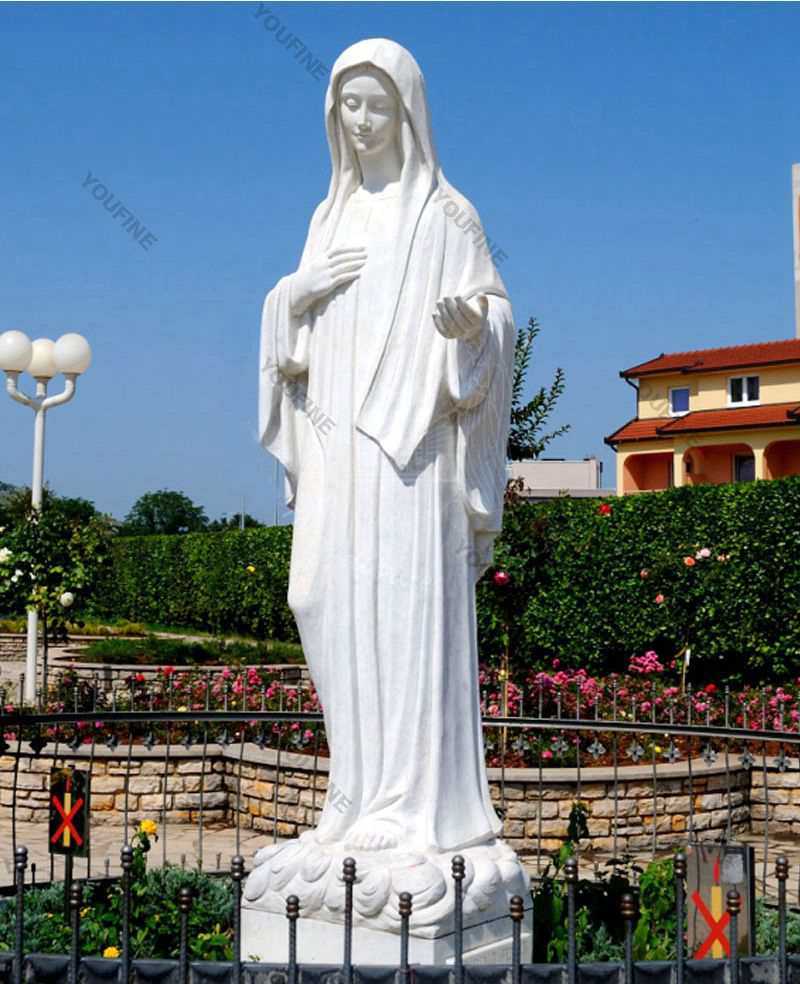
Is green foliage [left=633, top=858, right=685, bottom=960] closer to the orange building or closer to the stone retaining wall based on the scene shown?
the stone retaining wall

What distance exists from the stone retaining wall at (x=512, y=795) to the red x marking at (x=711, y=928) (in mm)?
4499

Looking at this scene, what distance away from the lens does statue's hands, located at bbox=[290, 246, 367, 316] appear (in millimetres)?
Result: 4223

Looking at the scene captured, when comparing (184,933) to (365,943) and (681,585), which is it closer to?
(365,943)

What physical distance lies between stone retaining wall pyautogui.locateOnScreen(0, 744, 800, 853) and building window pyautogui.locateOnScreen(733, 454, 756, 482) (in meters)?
26.5

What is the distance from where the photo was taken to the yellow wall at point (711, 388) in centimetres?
3366

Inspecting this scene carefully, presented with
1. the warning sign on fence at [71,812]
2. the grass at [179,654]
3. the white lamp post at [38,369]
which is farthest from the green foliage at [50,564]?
the warning sign on fence at [71,812]

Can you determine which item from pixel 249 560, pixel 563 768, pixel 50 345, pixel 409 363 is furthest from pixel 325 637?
pixel 249 560

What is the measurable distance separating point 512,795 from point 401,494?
18.1ft

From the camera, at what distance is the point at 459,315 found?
391cm

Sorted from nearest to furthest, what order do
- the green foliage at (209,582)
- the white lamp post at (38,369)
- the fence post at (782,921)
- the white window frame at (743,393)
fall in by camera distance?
the fence post at (782,921)
the white lamp post at (38,369)
the green foliage at (209,582)
the white window frame at (743,393)

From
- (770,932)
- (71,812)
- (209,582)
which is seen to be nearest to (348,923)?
(71,812)

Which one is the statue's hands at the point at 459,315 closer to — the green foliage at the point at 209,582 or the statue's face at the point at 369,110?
the statue's face at the point at 369,110

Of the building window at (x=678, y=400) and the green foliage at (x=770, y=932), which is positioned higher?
the building window at (x=678, y=400)

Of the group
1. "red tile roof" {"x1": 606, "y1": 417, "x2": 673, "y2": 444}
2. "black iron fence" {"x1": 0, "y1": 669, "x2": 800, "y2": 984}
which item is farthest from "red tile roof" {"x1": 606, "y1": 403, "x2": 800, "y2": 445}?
"black iron fence" {"x1": 0, "y1": 669, "x2": 800, "y2": 984}
